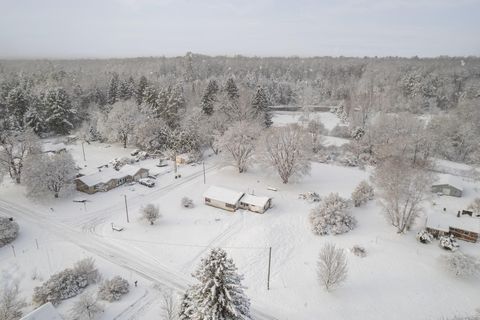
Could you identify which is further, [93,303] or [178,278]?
[178,278]

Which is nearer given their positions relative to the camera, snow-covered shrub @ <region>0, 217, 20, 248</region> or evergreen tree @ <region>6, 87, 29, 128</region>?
snow-covered shrub @ <region>0, 217, 20, 248</region>

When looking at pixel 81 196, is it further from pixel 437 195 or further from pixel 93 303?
pixel 437 195

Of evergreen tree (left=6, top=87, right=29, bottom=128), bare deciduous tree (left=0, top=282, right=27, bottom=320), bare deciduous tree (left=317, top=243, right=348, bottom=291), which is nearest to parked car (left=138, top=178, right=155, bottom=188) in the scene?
bare deciduous tree (left=0, top=282, right=27, bottom=320)

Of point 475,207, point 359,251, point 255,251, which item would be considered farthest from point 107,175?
point 475,207

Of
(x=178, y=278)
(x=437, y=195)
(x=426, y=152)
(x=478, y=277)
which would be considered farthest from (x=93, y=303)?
(x=426, y=152)

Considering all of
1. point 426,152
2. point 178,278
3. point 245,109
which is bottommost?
point 178,278

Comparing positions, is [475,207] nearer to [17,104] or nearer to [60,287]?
[60,287]

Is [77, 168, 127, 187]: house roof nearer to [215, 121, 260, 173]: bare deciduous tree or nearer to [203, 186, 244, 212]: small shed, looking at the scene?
[203, 186, 244, 212]: small shed
